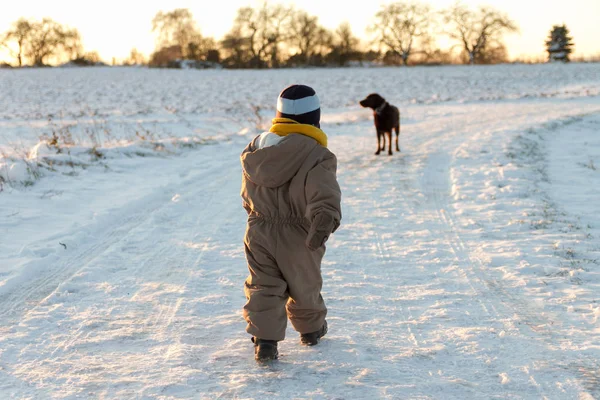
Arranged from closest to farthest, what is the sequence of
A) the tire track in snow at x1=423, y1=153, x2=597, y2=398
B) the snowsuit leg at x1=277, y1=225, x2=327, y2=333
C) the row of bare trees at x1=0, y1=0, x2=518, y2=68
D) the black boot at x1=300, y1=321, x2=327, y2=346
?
the tire track in snow at x1=423, y1=153, x2=597, y2=398, the snowsuit leg at x1=277, y1=225, x2=327, y2=333, the black boot at x1=300, y1=321, x2=327, y2=346, the row of bare trees at x1=0, y1=0, x2=518, y2=68

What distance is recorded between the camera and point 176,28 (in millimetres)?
59250

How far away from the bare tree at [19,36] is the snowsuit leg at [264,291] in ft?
201

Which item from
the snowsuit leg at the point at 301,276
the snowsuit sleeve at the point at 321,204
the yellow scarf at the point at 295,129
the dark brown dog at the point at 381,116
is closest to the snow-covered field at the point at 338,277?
the snowsuit leg at the point at 301,276

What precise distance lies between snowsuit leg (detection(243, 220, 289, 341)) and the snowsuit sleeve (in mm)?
301

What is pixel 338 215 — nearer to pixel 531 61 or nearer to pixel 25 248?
pixel 25 248

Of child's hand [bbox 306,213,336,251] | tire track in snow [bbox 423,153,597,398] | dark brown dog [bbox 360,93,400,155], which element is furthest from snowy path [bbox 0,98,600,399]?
dark brown dog [bbox 360,93,400,155]

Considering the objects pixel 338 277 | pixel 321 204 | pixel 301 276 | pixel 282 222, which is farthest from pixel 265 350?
pixel 338 277

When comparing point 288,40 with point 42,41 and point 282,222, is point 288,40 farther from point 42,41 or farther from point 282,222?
point 282,222

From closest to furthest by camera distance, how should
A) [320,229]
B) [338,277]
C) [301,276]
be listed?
[320,229], [301,276], [338,277]

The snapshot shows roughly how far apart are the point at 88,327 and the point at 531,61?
4919 centimetres

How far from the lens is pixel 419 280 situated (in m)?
4.57

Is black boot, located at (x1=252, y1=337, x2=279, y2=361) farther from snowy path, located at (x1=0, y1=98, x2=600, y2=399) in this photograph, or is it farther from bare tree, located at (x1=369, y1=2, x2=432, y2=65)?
bare tree, located at (x1=369, y1=2, x2=432, y2=65)

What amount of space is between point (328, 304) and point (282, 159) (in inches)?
55.6

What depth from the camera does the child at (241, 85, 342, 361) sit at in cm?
309
